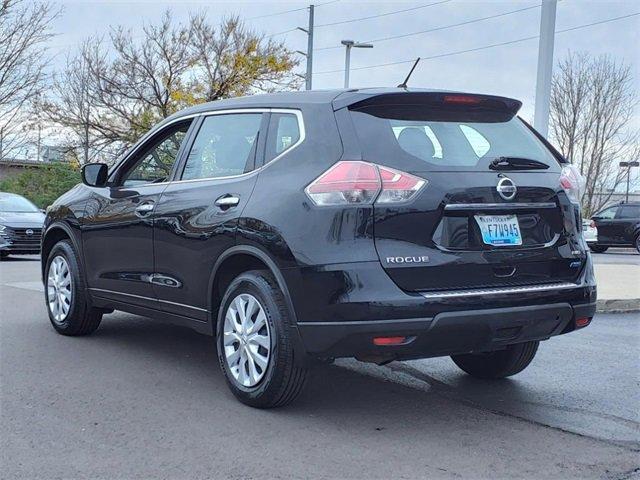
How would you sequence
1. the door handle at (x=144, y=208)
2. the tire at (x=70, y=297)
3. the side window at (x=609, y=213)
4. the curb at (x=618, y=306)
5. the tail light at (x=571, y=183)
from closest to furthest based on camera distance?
the tail light at (x=571, y=183) < the door handle at (x=144, y=208) < the tire at (x=70, y=297) < the curb at (x=618, y=306) < the side window at (x=609, y=213)

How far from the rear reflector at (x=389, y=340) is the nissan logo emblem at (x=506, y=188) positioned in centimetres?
98

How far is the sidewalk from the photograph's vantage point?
890cm

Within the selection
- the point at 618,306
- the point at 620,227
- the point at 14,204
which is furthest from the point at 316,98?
the point at 620,227

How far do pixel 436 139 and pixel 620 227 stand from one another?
2181 cm

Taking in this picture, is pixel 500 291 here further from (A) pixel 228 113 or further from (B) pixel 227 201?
(A) pixel 228 113

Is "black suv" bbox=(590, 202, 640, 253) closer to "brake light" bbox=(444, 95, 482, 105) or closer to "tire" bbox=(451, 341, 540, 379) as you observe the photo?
"tire" bbox=(451, 341, 540, 379)

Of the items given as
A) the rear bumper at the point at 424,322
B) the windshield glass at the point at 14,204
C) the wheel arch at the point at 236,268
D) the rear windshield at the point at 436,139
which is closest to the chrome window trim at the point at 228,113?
the rear windshield at the point at 436,139

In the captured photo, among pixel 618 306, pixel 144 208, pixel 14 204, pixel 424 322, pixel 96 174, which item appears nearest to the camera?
pixel 424 322

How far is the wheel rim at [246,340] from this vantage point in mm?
4234

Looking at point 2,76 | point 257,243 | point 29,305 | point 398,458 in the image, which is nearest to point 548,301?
point 398,458

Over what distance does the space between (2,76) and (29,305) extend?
2245cm

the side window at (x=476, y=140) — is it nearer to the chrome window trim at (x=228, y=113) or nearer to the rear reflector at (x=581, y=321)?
the chrome window trim at (x=228, y=113)

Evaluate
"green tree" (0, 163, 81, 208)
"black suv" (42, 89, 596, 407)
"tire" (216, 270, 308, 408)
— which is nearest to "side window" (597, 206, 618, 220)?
"black suv" (42, 89, 596, 407)

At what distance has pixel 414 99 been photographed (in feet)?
13.9
